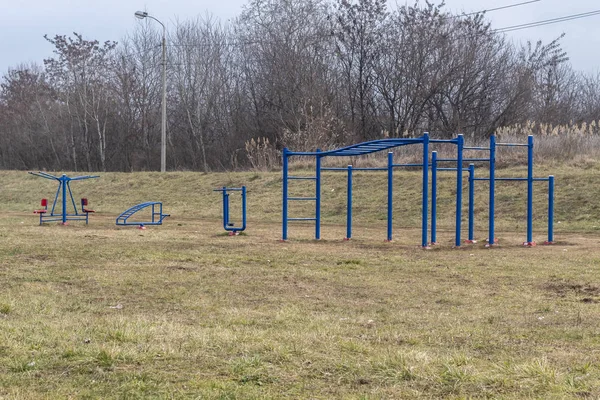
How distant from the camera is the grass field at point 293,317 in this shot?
4594 mm

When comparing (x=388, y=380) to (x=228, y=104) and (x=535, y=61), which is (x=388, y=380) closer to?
(x=535, y=61)

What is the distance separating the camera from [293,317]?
7.05 meters

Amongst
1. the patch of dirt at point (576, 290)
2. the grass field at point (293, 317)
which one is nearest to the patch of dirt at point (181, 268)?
the grass field at point (293, 317)

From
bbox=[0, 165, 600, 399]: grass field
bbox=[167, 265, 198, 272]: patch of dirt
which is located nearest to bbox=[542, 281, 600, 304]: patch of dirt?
bbox=[0, 165, 600, 399]: grass field

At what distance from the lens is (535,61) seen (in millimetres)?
41438

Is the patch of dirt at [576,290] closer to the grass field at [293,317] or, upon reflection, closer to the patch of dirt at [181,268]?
the grass field at [293,317]

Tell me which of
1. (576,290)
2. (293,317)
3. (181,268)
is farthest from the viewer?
(181,268)

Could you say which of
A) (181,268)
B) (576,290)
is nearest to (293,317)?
(576,290)

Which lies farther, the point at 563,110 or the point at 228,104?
the point at 228,104

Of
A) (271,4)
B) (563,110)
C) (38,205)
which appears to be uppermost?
(271,4)

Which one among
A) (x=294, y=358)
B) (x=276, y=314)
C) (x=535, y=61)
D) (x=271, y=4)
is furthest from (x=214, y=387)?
(x=271, y=4)

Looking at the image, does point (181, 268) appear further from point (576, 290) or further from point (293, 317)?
point (576, 290)

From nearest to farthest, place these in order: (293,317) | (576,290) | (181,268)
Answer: (293,317) → (576,290) → (181,268)

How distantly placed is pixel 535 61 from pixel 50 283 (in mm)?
37140
